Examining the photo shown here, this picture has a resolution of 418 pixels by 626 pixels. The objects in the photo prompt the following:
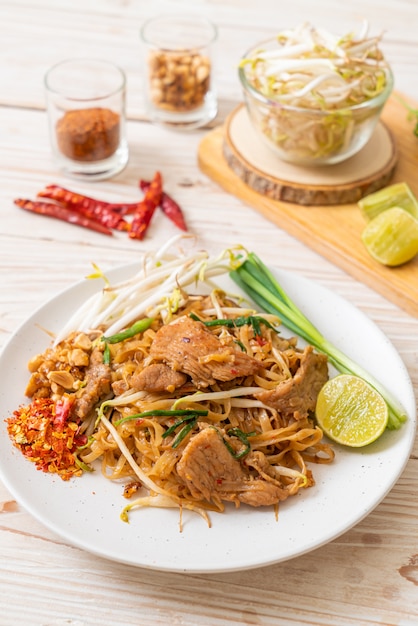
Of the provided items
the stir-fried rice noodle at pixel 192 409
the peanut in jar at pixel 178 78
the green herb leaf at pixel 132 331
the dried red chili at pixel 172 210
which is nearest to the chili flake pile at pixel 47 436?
the stir-fried rice noodle at pixel 192 409

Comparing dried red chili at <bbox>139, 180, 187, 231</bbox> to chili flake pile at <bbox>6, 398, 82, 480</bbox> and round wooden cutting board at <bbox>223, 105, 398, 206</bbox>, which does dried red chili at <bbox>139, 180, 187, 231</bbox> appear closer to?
round wooden cutting board at <bbox>223, 105, 398, 206</bbox>

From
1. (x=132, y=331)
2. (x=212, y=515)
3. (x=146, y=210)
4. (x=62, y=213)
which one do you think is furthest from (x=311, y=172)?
(x=212, y=515)

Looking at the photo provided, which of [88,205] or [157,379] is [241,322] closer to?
[157,379]

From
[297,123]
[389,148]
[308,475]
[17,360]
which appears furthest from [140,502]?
[389,148]

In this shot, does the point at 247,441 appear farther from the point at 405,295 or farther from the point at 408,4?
the point at 408,4

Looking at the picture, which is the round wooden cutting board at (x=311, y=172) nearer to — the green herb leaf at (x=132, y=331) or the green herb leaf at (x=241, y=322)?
the green herb leaf at (x=241, y=322)

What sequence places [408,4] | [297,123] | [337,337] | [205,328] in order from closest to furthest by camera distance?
1. [205,328]
2. [337,337]
3. [297,123]
4. [408,4]

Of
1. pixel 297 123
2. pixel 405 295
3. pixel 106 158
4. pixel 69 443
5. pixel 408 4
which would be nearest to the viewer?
pixel 69 443
